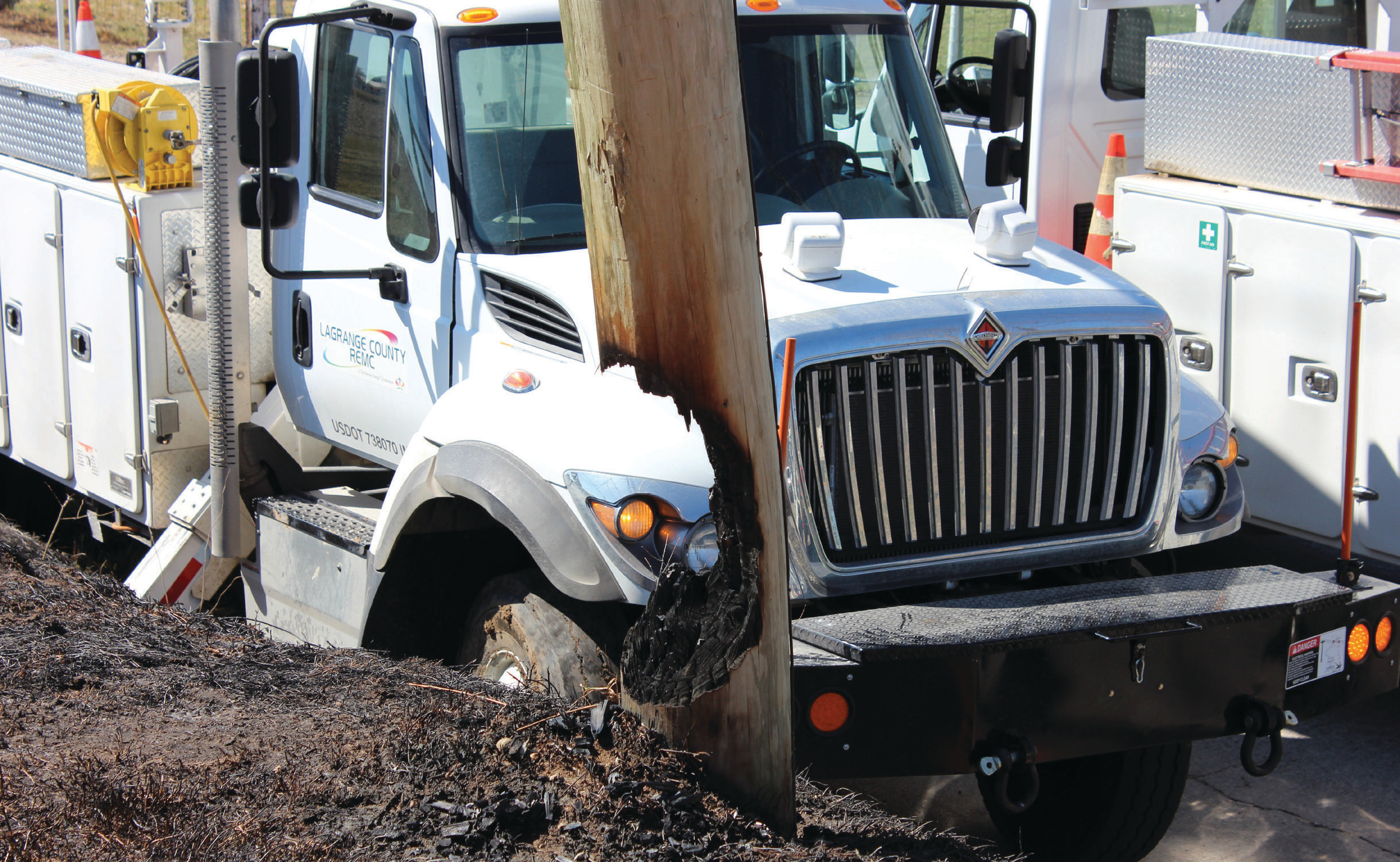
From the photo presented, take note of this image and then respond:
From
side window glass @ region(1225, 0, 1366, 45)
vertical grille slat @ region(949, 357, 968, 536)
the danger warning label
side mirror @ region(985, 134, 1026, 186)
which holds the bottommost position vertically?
the danger warning label

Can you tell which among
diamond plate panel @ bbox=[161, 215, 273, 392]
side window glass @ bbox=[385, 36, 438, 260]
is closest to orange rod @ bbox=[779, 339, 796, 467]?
side window glass @ bbox=[385, 36, 438, 260]

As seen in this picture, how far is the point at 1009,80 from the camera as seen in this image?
534cm

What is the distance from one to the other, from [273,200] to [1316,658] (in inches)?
131

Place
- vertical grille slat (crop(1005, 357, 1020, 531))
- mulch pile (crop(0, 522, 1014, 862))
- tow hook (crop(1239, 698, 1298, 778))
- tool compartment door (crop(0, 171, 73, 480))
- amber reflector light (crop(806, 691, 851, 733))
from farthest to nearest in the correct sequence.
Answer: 1. tool compartment door (crop(0, 171, 73, 480))
2. vertical grille slat (crop(1005, 357, 1020, 531))
3. tow hook (crop(1239, 698, 1298, 778))
4. amber reflector light (crop(806, 691, 851, 733))
5. mulch pile (crop(0, 522, 1014, 862))

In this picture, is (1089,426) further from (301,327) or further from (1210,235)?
(301,327)

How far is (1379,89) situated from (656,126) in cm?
329

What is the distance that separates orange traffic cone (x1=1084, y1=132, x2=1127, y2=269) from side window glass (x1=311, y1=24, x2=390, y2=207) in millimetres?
3360

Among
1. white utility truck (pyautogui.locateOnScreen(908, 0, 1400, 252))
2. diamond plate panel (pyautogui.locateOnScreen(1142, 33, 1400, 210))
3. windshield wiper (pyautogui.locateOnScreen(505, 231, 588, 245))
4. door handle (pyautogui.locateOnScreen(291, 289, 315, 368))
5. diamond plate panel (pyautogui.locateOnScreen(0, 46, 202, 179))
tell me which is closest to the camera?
windshield wiper (pyautogui.locateOnScreen(505, 231, 588, 245))

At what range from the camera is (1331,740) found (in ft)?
18.5

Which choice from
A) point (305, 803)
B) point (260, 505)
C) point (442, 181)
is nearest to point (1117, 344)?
point (442, 181)

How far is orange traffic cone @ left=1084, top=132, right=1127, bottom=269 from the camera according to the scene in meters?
6.78

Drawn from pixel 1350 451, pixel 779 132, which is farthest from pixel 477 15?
pixel 1350 451

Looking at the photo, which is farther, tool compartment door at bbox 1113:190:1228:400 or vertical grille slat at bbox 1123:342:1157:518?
tool compartment door at bbox 1113:190:1228:400

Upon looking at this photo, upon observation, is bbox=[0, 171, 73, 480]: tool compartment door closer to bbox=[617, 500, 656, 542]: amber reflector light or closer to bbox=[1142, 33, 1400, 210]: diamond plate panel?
bbox=[617, 500, 656, 542]: amber reflector light
